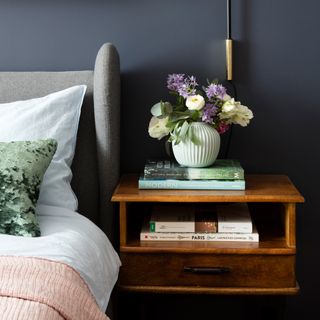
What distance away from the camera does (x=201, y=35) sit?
237 cm

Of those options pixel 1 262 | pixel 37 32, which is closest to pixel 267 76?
pixel 37 32

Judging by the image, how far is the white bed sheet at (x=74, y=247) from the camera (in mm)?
1687

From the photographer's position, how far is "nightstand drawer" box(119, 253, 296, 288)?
2068 millimetres

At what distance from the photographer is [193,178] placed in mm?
2111

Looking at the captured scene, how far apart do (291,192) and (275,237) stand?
17 cm

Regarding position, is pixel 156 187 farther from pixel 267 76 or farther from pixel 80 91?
pixel 267 76

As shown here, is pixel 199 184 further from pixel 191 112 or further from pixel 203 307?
pixel 203 307

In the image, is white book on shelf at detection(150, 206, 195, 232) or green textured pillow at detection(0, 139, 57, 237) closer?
green textured pillow at detection(0, 139, 57, 237)

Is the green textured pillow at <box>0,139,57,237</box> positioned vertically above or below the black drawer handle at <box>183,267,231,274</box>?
above

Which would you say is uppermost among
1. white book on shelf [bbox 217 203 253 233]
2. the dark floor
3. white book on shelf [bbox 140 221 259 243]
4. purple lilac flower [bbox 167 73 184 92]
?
purple lilac flower [bbox 167 73 184 92]

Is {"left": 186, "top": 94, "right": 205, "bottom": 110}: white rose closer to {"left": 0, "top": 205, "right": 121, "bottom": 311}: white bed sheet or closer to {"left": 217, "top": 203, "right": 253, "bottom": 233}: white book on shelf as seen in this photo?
{"left": 217, "top": 203, "right": 253, "bottom": 233}: white book on shelf

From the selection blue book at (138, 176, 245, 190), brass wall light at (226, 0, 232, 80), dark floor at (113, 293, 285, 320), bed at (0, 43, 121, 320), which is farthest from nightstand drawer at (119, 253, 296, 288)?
brass wall light at (226, 0, 232, 80)

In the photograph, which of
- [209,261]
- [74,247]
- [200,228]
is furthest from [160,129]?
[74,247]

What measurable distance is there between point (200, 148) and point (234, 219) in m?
0.25
